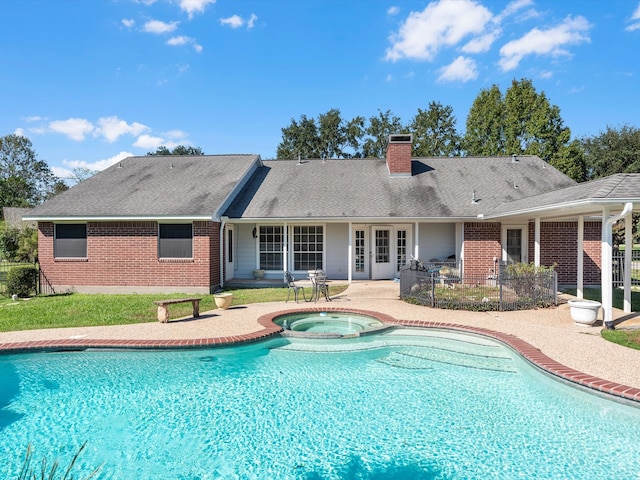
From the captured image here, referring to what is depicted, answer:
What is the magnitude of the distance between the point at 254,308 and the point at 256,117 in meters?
18.5

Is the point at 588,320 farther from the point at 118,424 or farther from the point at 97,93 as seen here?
the point at 97,93

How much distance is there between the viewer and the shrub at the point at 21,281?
14430 millimetres

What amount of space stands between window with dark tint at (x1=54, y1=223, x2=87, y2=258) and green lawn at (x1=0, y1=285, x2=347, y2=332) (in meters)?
1.75

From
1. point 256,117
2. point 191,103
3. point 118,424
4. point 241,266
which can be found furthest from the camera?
point 256,117

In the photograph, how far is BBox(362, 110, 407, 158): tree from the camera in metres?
44.0

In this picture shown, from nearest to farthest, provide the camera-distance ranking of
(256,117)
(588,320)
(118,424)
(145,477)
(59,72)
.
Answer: (145,477)
(118,424)
(588,320)
(59,72)
(256,117)

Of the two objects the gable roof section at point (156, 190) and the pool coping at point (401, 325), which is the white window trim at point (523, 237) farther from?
the gable roof section at point (156, 190)

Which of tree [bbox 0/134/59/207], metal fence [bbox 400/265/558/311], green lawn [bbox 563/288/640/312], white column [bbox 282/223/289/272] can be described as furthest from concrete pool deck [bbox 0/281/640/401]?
tree [bbox 0/134/59/207]

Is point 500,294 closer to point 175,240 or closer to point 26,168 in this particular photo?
point 175,240

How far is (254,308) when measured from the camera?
1206 centimetres

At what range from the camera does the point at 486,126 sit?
3769cm

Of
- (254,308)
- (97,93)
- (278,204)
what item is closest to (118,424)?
(254,308)

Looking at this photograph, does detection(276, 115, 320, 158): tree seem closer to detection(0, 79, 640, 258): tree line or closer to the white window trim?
detection(0, 79, 640, 258): tree line

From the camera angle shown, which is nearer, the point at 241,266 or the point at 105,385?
the point at 105,385
